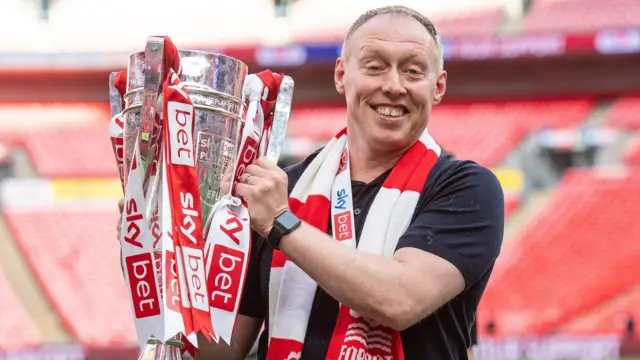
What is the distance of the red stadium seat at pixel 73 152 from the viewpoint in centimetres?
797

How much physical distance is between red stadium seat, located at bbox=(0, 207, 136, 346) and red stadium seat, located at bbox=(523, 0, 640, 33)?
12.2 ft

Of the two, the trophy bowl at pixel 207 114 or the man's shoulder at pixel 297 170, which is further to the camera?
the man's shoulder at pixel 297 170

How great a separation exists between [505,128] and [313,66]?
159 cm

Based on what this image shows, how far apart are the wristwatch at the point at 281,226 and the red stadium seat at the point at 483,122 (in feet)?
19.8

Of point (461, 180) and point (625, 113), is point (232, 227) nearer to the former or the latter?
point (461, 180)

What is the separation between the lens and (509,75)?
7.86m

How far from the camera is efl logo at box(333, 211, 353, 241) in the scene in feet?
6.17

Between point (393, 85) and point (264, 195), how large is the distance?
1.15 ft

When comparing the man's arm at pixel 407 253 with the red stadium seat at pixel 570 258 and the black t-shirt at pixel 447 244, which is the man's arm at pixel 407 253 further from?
the red stadium seat at pixel 570 258

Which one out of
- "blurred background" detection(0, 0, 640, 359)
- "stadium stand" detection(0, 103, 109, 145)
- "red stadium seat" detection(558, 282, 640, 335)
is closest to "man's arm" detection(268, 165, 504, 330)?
"blurred background" detection(0, 0, 640, 359)

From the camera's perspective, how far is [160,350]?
68.9 inches

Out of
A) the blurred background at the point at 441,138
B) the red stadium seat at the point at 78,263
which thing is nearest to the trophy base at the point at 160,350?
the blurred background at the point at 441,138

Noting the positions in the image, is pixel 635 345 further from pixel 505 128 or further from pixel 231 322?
pixel 231 322

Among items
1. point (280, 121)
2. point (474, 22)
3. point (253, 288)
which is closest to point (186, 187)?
point (280, 121)
